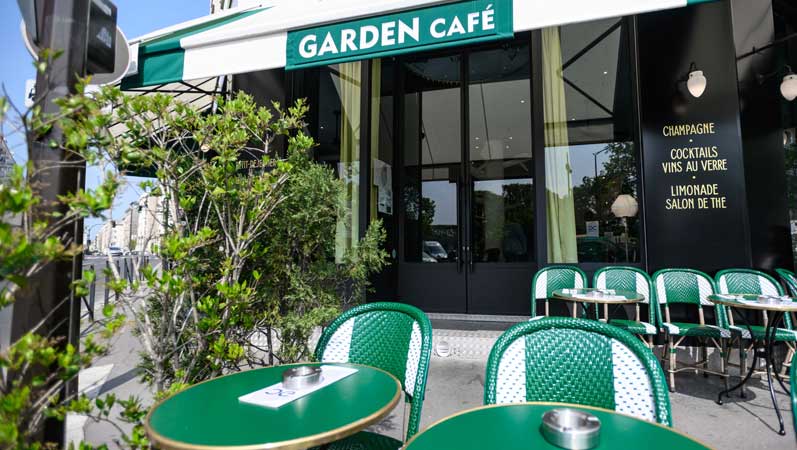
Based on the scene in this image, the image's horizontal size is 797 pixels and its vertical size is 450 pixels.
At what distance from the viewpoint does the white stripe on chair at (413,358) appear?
1.64 m

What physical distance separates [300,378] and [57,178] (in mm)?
958

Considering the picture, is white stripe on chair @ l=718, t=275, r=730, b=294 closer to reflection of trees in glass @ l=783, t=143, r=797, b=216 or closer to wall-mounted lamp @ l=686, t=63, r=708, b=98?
wall-mounted lamp @ l=686, t=63, r=708, b=98

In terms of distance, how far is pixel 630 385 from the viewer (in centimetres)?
127

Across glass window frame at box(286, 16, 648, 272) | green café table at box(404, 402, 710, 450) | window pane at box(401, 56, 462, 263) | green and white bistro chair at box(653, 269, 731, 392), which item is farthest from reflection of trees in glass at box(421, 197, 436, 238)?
green café table at box(404, 402, 710, 450)

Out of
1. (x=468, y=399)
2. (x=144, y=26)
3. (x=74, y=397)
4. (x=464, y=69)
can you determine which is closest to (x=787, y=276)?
(x=468, y=399)

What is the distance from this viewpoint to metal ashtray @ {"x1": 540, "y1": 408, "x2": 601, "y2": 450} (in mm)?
878

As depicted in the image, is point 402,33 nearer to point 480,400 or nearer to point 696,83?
point 480,400

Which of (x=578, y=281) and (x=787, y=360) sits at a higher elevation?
(x=578, y=281)

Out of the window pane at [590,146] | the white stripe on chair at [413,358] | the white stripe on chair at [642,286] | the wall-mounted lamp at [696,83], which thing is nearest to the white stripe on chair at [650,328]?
A: the white stripe on chair at [642,286]

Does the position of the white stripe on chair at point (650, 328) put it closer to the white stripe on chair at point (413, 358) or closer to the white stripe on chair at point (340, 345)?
the white stripe on chair at point (413, 358)

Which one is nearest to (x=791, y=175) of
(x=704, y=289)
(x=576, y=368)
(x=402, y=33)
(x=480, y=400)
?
(x=704, y=289)

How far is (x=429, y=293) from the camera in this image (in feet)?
18.4

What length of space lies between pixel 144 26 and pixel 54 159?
3.13 meters

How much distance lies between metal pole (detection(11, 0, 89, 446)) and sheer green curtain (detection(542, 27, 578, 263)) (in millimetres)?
4550
